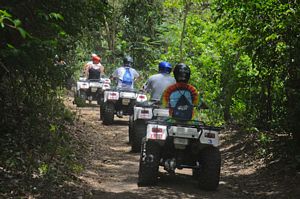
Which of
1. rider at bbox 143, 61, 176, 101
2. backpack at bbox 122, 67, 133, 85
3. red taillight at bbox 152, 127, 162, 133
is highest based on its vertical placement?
backpack at bbox 122, 67, 133, 85

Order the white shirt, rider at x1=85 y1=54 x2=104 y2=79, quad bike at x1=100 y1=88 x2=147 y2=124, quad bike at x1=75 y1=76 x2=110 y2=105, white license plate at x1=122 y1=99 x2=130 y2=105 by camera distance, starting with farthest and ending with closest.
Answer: rider at x1=85 y1=54 x2=104 y2=79, quad bike at x1=75 y1=76 x2=110 y2=105, the white shirt, white license plate at x1=122 y1=99 x2=130 y2=105, quad bike at x1=100 y1=88 x2=147 y2=124

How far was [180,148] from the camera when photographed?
7.95 metres

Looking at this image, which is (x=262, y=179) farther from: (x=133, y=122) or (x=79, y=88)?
(x=79, y=88)

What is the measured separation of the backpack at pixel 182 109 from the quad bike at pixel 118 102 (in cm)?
590

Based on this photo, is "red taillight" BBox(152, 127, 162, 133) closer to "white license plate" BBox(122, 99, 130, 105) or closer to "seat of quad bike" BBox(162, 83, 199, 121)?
"seat of quad bike" BBox(162, 83, 199, 121)

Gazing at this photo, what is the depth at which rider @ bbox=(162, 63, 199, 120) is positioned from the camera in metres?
8.57

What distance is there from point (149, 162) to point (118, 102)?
25.8 feet

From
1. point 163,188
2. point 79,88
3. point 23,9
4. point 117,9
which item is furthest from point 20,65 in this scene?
point 117,9

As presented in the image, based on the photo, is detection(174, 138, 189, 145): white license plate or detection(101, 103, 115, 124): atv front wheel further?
detection(101, 103, 115, 124): atv front wheel

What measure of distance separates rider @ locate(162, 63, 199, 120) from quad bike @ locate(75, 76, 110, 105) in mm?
11031

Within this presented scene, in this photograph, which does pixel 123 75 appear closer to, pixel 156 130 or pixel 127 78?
pixel 127 78

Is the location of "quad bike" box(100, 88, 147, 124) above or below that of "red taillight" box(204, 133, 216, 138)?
above

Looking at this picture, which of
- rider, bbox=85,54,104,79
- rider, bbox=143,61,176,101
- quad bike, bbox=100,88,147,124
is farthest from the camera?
rider, bbox=85,54,104,79

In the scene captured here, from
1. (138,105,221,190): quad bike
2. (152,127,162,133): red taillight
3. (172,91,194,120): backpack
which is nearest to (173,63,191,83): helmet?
(172,91,194,120): backpack
